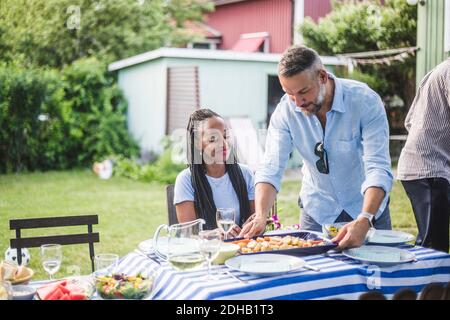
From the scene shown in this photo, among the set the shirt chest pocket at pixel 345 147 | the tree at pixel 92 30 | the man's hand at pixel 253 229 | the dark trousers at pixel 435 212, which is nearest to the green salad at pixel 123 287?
the man's hand at pixel 253 229

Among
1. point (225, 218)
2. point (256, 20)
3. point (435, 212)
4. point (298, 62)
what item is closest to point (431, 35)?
point (435, 212)

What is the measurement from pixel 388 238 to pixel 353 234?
0.35 meters

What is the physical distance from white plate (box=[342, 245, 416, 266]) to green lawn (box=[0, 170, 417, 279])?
3.18m

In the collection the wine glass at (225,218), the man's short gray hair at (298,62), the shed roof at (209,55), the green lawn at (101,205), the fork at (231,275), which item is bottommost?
the green lawn at (101,205)

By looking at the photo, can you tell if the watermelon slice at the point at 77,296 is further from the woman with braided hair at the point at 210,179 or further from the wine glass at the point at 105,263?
the woman with braided hair at the point at 210,179

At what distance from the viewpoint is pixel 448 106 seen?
3.54m

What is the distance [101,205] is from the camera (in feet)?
27.2

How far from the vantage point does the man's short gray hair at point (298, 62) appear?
2.79 meters

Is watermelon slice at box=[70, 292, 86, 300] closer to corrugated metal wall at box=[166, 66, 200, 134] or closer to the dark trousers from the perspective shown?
the dark trousers

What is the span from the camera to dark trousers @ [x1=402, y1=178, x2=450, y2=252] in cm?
349

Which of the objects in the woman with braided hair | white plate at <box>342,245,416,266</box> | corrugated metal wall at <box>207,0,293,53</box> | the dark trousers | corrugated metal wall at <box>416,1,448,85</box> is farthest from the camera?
corrugated metal wall at <box>207,0,293,53</box>

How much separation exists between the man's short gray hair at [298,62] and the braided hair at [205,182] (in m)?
0.74

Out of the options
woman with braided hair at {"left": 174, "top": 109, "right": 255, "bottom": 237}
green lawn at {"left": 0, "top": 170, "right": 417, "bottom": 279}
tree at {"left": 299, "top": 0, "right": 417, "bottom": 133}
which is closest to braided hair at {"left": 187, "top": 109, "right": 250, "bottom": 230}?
woman with braided hair at {"left": 174, "top": 109, "right": 255, "bottom": 237}

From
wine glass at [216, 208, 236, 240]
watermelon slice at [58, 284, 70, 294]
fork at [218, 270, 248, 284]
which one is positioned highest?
wine glass at [216, 208, 236, 240]
